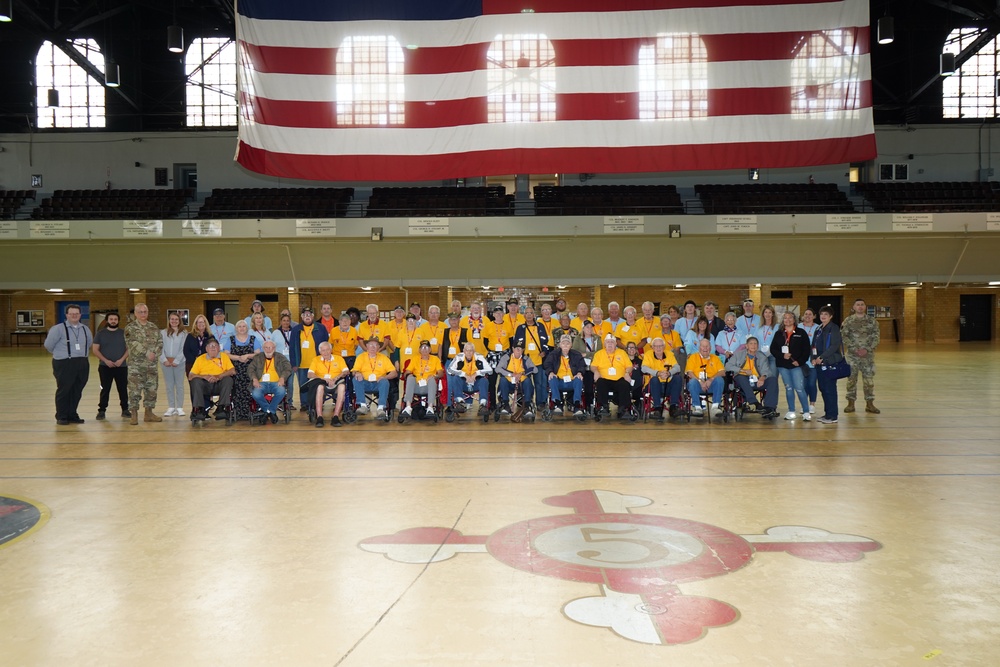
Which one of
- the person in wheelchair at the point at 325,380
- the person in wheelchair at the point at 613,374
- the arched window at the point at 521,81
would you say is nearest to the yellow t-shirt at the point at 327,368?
Answer: the person in wheelchair at the point at 325,380

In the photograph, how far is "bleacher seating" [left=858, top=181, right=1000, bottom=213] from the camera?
23391 millimetres

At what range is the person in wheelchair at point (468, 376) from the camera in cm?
960

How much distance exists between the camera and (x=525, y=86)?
8516 mm

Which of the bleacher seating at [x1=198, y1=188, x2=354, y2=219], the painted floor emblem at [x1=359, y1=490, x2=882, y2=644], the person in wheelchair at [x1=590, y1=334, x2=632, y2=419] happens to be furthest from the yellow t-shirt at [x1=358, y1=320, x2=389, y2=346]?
the bleacher seating at [x1=198, y1=188, x2=354, y2=219]

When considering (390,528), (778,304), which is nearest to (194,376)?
(390,528)

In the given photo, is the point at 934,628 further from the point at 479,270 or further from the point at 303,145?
the point at 479,270

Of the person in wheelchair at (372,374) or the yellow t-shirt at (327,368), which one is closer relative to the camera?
the yellow t-shirt at (327,368)

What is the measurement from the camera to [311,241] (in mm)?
24031

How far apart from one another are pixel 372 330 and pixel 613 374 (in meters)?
3.73

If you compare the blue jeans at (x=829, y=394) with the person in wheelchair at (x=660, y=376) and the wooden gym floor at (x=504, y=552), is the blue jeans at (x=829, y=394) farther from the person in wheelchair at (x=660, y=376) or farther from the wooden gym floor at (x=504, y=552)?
the person in wheelchair at (x=660, y=376)

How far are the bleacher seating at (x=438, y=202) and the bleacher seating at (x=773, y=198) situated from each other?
24.7ft

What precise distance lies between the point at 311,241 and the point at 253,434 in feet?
53.5

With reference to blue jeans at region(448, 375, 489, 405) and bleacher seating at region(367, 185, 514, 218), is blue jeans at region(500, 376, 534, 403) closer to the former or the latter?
blue jeans at region(448, 375, 489, 405)

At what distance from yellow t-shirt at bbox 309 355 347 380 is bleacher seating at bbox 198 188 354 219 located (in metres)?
16.0
